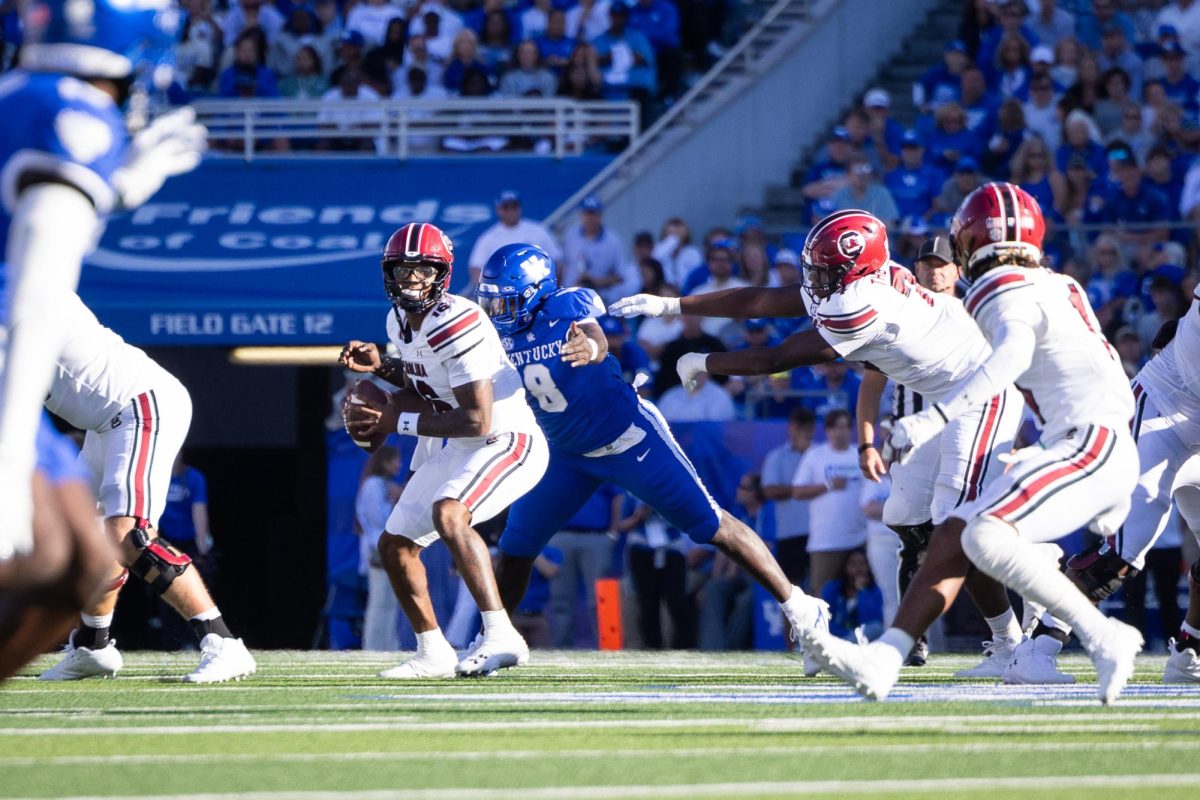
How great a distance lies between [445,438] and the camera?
764 cm

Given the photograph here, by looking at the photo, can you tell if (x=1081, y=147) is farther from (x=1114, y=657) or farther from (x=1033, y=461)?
(x=1114, y=657)

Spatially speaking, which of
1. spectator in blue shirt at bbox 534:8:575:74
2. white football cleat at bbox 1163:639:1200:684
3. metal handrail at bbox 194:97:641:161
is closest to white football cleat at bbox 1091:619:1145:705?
white football cleat at bbox 1163:639:1200:684

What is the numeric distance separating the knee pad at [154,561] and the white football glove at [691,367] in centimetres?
206

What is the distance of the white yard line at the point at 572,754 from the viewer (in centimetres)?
462

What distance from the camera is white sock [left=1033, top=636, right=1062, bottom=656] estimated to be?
23.3 ft

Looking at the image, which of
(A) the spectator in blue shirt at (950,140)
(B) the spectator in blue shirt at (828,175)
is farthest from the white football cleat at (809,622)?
(A) the spectator in blue shirt at (950,140)

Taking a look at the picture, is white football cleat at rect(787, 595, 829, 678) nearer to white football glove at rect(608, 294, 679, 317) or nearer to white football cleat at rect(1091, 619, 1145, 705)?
white football glove at rect(608, 294, 679, 317)

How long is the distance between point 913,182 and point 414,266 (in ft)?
23.6

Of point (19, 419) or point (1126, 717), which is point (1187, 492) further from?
point (19, 419)

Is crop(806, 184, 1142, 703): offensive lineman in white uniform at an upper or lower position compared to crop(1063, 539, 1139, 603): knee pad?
upper

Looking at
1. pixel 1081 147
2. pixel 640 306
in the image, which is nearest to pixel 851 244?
pixel 640 306

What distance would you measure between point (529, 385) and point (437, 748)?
11.0ft

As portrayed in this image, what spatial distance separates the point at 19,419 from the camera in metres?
3.36

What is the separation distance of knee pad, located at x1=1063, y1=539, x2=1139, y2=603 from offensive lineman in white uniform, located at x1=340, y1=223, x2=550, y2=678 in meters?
2.23
